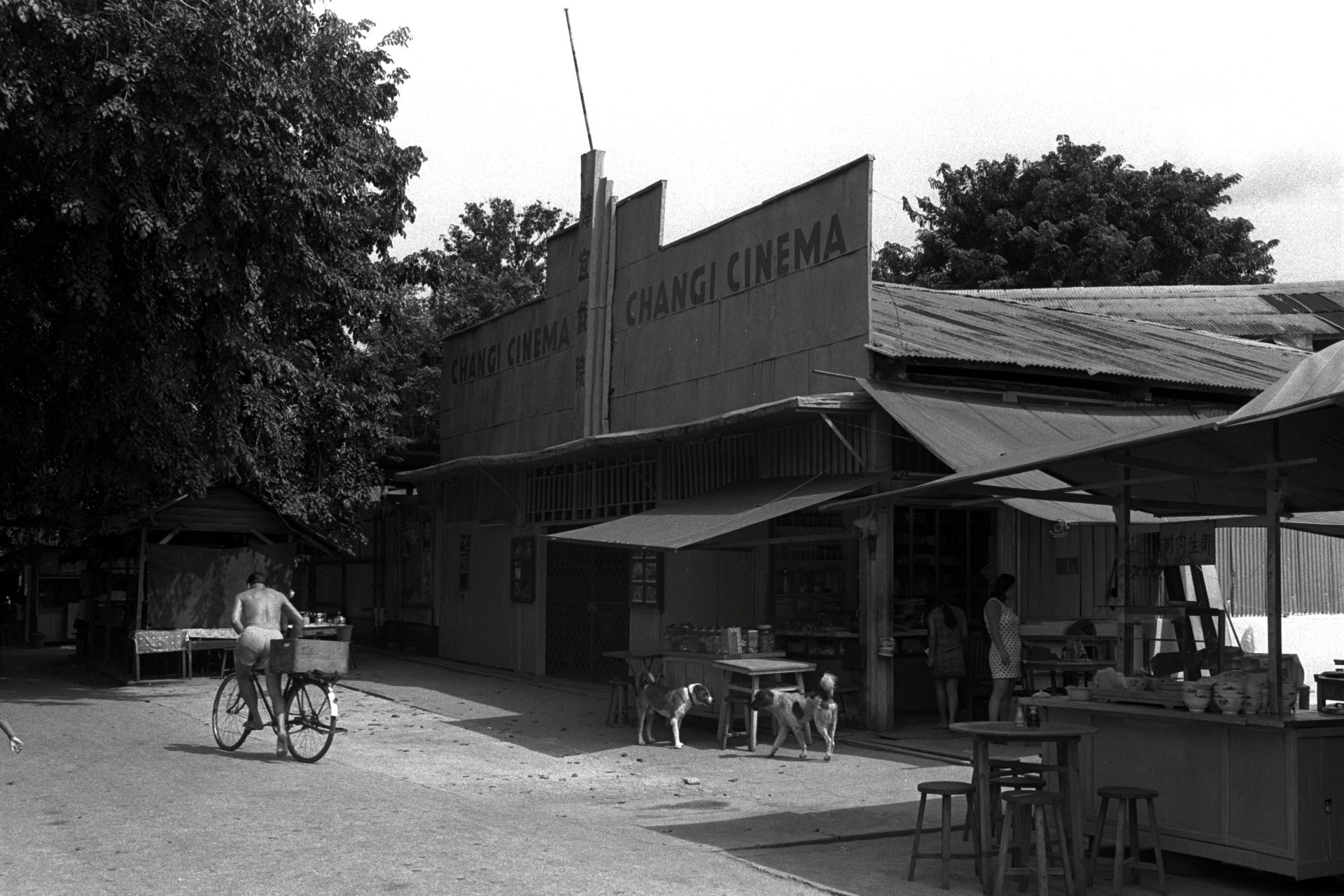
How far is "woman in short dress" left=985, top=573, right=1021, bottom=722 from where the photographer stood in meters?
12.8

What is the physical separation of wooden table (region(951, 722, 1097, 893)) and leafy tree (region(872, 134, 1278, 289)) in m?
27.3

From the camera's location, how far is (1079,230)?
34531 mm

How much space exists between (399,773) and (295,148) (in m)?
8.45

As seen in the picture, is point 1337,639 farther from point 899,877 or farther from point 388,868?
point 388,868

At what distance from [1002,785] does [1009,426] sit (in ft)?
20.1

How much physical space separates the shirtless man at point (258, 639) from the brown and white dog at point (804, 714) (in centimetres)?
428

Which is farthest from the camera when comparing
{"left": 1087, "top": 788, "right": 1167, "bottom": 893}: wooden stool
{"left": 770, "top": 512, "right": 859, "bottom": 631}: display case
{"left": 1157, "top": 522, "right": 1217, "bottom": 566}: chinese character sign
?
{"left": 770, "top": 512, "right": 859, "bottom": 631}: display case

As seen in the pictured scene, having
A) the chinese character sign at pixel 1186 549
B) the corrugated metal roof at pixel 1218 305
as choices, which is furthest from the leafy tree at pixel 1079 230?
the chinese character sign at pixel 1186 549

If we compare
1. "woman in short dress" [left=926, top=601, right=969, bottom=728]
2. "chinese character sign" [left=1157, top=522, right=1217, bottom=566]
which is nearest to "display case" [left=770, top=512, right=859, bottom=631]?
"woman in short dress" [left=926, top=601, right=969, bottom=728]

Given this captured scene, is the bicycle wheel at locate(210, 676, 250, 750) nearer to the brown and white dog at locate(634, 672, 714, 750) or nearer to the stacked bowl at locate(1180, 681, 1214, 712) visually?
the brown and white dog at locate(634, 672, 714, 750)

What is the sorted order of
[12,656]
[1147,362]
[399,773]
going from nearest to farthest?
[399,773] → [1147,362] → [12,656]

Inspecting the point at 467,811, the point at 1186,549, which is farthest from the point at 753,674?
the point at 1186,549

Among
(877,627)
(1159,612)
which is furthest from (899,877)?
(877,627)

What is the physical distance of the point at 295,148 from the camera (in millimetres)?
16594
